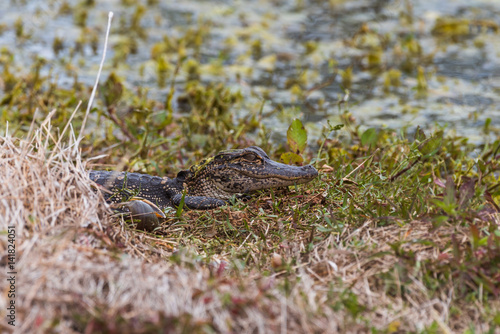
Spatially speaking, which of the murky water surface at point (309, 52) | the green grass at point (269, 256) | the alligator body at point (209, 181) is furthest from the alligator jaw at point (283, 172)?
the murky water surface at point (309, 52)

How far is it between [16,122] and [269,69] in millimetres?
3675

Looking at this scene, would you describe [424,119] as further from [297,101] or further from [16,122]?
A: [16,122]

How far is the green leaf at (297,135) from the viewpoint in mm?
4180

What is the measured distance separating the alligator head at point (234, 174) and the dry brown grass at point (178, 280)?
2.96 feet

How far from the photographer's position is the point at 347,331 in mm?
2275

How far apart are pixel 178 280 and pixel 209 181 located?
1863mm

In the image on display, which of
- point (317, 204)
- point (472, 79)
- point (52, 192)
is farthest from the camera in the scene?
point (472, 79)

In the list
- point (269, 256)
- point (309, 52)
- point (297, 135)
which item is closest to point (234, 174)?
point (297, 135)

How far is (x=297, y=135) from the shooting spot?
13.8 ft

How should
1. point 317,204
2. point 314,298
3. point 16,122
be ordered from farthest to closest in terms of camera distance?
point 16,122, point 317,204, point 314,298

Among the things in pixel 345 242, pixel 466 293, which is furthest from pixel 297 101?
pixel 466 293

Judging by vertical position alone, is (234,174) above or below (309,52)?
below

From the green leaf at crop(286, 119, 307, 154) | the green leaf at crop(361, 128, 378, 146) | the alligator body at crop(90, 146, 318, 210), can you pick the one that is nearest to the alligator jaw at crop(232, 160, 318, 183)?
the alligator body at crop(90, 146, 318, 210)

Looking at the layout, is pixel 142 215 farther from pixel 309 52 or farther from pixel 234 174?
pixel 309 52
